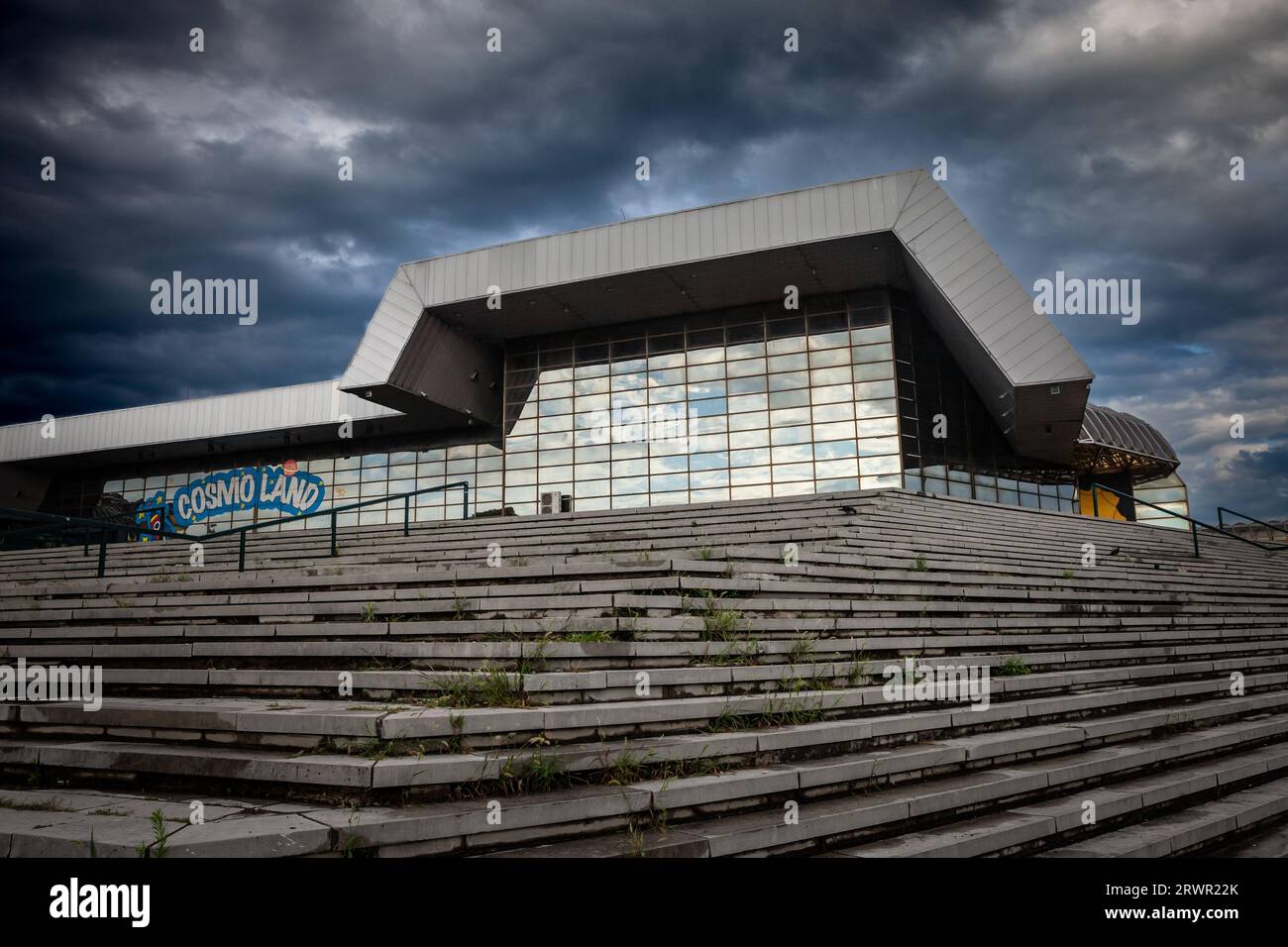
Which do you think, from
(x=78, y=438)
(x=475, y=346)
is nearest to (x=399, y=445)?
(x=475, y=346)

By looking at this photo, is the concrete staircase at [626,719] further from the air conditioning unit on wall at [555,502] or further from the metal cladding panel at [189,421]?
the metal cladding panel at [189,421]

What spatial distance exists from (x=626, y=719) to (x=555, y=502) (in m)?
18.9

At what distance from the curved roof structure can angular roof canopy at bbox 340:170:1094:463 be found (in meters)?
1.56

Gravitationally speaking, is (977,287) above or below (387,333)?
below

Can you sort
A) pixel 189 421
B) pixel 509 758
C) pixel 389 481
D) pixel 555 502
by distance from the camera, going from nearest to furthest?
pixel 509 758 < pixel 555 502 < pixel 389 481 < pixel 189 421

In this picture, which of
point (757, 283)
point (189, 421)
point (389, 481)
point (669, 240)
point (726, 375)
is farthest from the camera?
point (189, 421)

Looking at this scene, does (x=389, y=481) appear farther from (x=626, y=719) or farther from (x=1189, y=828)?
(x=1189, y=828)

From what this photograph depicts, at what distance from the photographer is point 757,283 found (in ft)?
70.3

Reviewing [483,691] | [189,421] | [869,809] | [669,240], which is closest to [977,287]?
[669,240]

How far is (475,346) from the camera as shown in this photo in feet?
81.5

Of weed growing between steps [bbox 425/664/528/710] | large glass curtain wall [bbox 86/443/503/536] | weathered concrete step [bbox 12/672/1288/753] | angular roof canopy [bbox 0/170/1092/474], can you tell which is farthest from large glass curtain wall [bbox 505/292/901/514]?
weed growing between steps [bbox 425/664/528/710]

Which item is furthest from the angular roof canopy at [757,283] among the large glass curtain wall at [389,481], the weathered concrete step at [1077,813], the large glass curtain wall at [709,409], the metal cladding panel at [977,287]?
the weathered concrete step at [1077,813]

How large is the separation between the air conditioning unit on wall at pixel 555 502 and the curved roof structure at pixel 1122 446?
15.5 meters

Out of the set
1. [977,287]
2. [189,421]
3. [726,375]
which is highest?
[977,287]
